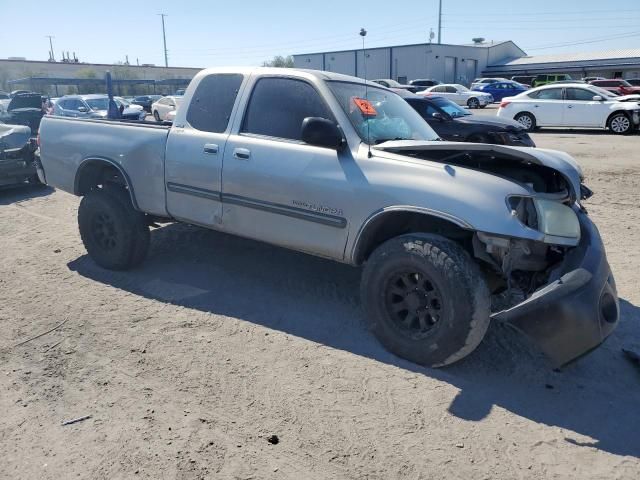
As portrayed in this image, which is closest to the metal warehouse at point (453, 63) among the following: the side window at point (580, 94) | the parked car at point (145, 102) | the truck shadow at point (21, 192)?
the parked car at point (145, 102)

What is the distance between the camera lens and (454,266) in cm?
341

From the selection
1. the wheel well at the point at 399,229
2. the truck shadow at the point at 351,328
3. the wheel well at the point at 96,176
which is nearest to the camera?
the truck shadow at the point at 351,328

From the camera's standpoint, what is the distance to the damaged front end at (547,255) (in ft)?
10.2

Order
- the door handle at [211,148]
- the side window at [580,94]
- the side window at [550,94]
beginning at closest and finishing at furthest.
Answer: the door handle at [211,148]
the side window at [580,94]
the side window at [550,94]

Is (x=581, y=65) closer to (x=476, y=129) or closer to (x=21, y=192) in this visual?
(x=476, y=129)

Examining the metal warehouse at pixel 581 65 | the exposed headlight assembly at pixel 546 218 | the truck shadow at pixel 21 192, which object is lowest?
the truck shadow at pixel 21 192

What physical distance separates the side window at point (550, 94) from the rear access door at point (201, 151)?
16.5 m

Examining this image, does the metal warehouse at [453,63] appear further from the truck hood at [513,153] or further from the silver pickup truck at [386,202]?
the truck hood at [513,153]

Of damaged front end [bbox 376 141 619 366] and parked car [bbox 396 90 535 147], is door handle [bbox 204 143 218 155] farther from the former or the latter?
parked car [bbox 396 90 535 147]

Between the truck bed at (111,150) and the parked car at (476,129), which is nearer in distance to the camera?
the truck bed at (111,150)

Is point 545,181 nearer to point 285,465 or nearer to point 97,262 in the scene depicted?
point 285,465

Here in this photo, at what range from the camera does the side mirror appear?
376cm

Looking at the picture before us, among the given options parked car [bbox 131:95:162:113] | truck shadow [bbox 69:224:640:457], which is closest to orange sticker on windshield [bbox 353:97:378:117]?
truck shadow [bbox 69:224:640:457]

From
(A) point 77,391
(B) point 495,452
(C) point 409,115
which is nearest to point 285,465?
(B) point 495,452
